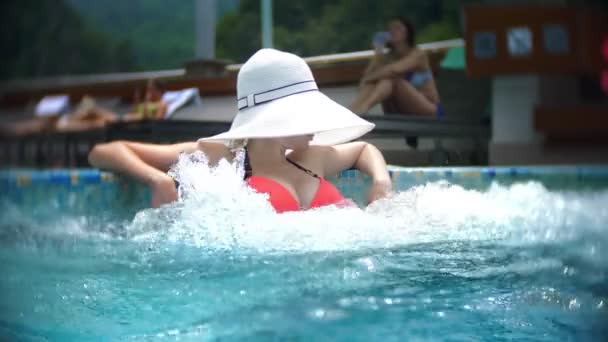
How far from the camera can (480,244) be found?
1.69 m

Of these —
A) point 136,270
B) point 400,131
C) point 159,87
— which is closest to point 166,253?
point 136,270

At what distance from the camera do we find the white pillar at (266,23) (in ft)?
6.53

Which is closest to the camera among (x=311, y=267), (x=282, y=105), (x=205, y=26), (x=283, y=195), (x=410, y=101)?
(x=311, y=267)

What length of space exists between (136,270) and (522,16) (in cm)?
457

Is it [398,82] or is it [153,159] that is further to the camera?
[398,82]

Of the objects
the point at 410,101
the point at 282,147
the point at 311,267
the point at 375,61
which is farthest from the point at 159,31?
the point at 311,267

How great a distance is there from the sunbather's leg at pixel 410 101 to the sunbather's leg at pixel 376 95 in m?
0.02

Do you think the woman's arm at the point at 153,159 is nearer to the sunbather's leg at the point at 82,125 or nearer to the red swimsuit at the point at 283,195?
the red swimsuit at the point at 283,195

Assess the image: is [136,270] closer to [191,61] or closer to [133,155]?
[133,155]

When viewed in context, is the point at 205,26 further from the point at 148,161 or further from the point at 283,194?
the point at 283,194

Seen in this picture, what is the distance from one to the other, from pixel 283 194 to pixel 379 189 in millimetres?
288

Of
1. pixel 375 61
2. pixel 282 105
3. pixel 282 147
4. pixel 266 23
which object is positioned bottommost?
pixel 282 147

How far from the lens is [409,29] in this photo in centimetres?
281

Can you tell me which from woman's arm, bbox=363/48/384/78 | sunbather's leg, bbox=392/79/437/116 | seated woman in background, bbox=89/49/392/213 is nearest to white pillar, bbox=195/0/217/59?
seated woman in background, bbox=89/49/392/213
